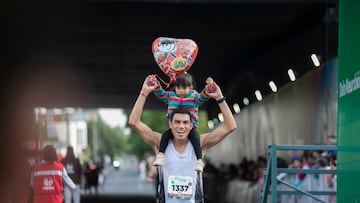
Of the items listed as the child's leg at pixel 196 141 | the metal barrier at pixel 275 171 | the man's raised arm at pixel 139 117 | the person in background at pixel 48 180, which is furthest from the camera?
the person in background at pixel 48 180

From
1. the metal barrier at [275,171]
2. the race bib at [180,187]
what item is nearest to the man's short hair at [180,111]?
the race bib at [180,187]

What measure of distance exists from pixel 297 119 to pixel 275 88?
3.35 m

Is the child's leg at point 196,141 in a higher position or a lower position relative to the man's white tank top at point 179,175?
higher

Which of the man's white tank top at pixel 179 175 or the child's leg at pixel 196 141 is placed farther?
the child's leg at pixel 196 141

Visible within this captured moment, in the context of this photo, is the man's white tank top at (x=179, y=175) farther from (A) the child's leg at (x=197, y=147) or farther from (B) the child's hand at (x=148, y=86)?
(B) the child's hand at (x=148, y=86)

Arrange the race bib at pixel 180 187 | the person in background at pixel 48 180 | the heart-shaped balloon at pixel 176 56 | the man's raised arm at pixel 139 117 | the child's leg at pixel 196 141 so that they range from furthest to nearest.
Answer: the person in background at pixel 48 180 < the heart-shaped balloon at pixel 176 56 < the man's raised arm at pixel 139 117 < the child's leg at pixel 196 141 < the race bib at pixel 180 187

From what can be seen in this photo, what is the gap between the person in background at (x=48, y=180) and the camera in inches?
520

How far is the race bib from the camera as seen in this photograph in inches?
291

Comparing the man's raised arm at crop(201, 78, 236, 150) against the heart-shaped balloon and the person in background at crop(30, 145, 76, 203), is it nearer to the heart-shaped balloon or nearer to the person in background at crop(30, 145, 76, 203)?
the heart-shaped balloon

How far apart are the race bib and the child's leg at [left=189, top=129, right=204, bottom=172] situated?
0.14 metres

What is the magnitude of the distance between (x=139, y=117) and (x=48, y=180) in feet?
19.7

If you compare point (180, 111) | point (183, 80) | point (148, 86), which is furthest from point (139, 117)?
point (183, 80)

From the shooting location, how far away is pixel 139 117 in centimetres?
762

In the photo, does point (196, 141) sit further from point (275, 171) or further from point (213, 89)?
point (275, 171)
